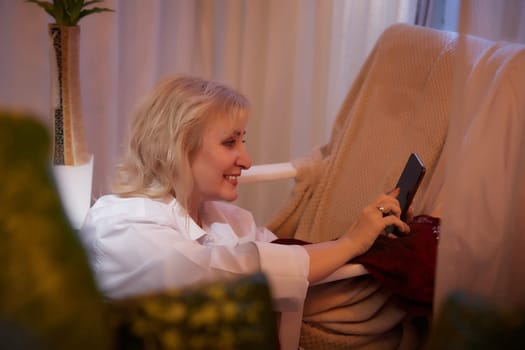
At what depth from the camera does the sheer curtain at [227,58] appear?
2.21 m

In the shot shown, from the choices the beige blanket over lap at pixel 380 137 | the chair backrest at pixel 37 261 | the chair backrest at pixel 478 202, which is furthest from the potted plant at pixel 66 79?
the chair backrest at pixel 37 261

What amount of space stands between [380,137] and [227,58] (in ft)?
3.04

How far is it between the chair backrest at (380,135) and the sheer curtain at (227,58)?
524 millimetres

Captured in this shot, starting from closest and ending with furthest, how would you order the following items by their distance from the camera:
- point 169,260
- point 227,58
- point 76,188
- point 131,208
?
point 169,260 → point 131,208 → point 76,188 → point 227,58

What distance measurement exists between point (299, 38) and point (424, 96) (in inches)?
33.0

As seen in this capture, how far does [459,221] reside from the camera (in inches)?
41.6

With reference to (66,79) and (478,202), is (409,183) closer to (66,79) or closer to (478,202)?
(478,202)

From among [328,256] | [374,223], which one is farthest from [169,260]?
[374,223]

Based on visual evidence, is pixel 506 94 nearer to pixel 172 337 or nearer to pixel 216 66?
pixel 172 337

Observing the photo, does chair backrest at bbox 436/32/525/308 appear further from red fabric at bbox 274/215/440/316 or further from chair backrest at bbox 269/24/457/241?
chair backrest at bbox 269/24/457/241

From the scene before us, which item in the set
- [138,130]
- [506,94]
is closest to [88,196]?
[138,130]

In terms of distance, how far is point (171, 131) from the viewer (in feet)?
4.74

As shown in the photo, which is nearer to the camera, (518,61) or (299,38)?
(518,61)

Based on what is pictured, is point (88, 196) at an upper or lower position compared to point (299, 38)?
lower
